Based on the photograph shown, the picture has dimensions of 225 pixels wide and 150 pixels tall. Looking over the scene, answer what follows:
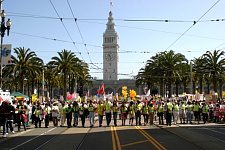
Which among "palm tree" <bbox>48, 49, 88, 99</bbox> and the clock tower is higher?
the clock tower

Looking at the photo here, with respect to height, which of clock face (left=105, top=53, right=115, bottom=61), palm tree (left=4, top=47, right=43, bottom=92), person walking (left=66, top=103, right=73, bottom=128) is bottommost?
person walking (left=66, top=103, right=73, bottom=128)

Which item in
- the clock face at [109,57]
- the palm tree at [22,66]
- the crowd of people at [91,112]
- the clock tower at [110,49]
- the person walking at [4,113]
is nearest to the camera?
the person walking at [4,113]

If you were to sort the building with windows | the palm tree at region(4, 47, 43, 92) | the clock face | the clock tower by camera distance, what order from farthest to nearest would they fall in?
1. the building with windows
2. the clock tower
3. the clock face
4. the palm tree at region(4, 47, 43, 92)

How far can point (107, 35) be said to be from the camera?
159 metres

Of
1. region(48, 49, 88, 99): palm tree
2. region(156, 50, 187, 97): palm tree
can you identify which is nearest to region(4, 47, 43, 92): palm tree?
region(48, 49, 88, 99): palm tree

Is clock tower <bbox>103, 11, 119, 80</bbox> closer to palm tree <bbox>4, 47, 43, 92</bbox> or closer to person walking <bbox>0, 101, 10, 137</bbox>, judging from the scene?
palm tree <bbox>4, 47, 43, 92</bbox>

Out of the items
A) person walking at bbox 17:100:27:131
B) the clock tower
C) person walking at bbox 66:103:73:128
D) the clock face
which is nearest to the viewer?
person walking at bbox 17:100:27:131

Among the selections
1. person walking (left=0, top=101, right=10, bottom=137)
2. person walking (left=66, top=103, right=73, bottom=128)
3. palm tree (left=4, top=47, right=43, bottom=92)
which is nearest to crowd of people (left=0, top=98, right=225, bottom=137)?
person walking (left=66, top=103, right=73, bottom=128)

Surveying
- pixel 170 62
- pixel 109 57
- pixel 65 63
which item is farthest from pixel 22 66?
pixel 109 57

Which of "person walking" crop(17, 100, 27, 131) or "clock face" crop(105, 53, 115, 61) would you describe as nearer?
"person walking" crop(17, 100, 27, 131)

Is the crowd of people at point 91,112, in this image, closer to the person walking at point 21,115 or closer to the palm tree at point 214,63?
the person walking at point 21,115

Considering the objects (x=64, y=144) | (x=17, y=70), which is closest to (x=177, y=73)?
(x=17, y=70)

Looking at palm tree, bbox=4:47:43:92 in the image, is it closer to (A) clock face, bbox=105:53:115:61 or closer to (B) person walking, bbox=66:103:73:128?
(B) person walking, bbox=66:103:73:128

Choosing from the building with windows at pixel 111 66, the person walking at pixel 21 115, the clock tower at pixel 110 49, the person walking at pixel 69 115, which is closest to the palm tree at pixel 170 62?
the person walking at pixel 69 115
